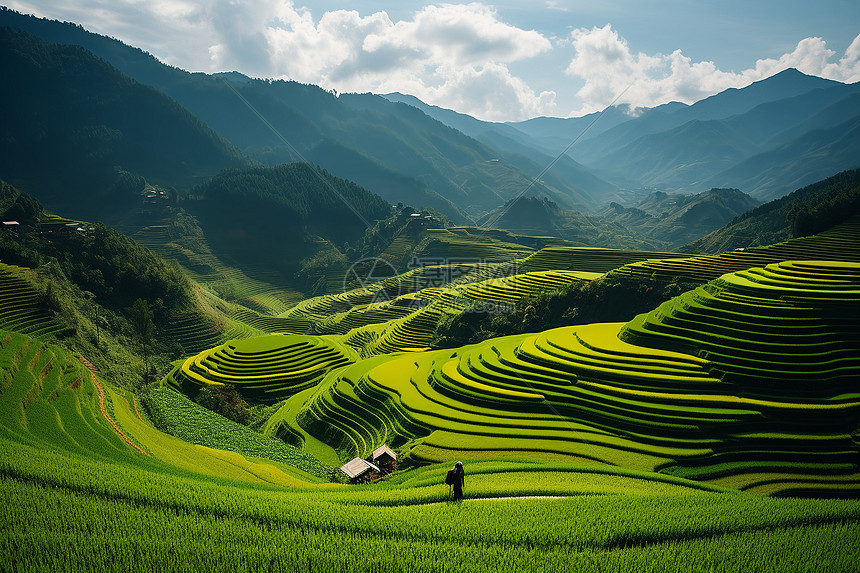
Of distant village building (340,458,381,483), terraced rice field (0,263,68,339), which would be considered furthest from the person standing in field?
terraced rice field (0,263,68,339)

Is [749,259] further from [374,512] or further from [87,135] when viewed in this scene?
[87,135]

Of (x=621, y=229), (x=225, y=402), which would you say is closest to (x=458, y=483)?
(x=225, y=402)

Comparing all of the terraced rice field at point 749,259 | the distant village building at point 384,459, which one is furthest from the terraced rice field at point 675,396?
the terraced rice field at point 749,259

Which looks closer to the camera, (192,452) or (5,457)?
(5,457)

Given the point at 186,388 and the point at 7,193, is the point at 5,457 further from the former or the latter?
the point at 7,193

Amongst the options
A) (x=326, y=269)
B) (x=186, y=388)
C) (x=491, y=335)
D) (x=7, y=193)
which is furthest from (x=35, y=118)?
(x=491, y=335)
